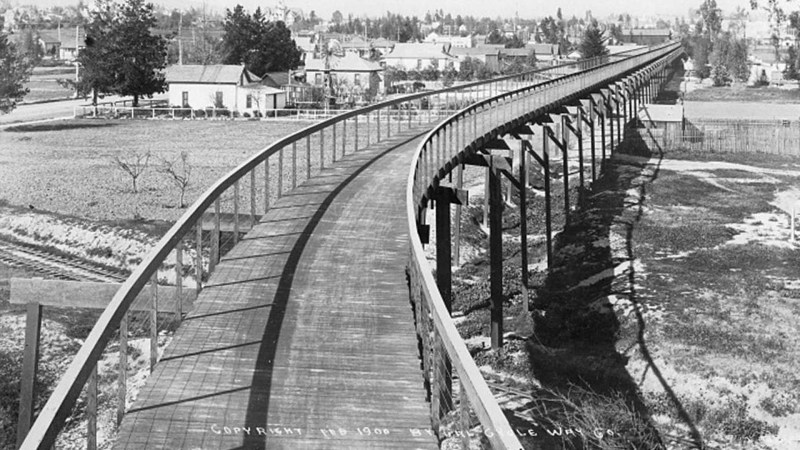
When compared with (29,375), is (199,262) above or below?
above

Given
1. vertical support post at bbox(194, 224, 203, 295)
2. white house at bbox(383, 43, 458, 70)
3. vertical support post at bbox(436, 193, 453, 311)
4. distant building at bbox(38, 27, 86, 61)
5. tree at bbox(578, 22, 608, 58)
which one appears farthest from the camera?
distant building at bbox(38, 27, 86, 61)

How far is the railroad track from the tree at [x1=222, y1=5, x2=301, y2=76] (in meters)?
49.6

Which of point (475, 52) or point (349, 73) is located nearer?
point (349, 73)

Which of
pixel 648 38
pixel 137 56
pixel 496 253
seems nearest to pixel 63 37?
pixel 137 56

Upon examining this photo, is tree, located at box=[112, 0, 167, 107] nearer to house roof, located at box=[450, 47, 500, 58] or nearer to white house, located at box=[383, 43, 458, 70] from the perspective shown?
white house, located at box=[383, 43, 458, 70]

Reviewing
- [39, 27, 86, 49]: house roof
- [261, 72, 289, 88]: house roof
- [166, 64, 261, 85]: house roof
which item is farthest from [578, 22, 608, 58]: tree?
[39, 27, 86, 49]: house roof

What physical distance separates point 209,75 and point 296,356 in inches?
2185

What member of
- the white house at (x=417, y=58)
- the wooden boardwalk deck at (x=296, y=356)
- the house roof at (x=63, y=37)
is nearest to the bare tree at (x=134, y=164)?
the wooden boardwalk deck at (x=296, y=356)

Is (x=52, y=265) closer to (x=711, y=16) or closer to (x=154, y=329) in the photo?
(x=154, y=329)

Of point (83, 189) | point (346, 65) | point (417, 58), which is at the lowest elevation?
point (83, 189)

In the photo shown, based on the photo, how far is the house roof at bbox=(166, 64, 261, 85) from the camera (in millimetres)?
61406

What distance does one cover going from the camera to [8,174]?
124 ft

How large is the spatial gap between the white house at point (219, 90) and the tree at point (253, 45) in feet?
43.3

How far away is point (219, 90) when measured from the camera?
61.4 metres
